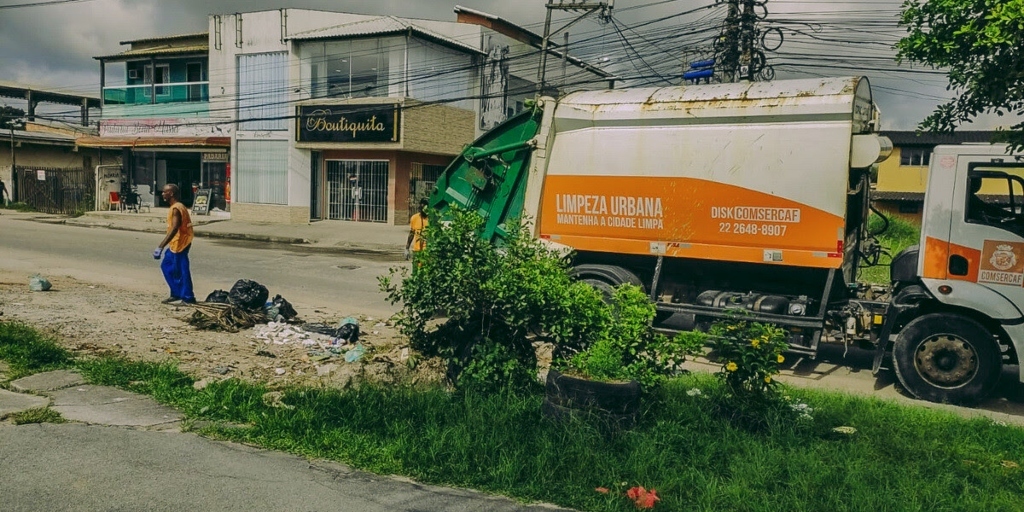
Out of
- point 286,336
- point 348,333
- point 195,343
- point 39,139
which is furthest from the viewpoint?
point 39,139

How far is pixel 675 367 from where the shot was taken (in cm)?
603

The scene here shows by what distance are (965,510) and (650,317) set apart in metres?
2.41

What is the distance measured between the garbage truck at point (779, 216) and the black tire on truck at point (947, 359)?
12mm

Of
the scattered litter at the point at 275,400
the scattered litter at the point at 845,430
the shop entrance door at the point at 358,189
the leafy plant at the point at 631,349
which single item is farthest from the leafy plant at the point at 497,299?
the shop entrance door at the point at 358,189

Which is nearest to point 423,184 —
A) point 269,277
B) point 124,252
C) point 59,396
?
point 124,252

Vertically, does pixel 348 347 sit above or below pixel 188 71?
below

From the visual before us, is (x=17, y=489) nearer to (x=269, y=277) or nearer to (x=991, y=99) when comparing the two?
(x=991, y=99)

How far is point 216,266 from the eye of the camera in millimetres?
15781

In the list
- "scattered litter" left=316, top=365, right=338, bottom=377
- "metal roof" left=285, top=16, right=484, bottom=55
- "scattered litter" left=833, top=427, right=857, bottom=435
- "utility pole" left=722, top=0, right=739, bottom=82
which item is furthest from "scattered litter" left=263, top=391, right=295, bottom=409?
"metal roof" left=285, top=16, right=484, bottom=55

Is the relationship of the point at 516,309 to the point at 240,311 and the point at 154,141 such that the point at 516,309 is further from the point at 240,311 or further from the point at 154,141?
the point at 154,141

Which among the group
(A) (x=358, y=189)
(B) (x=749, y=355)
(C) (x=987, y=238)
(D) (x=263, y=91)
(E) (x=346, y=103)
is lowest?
(B) (x=749, y=355)

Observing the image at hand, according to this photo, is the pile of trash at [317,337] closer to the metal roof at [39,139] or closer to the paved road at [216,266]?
the paved road at [216,266]

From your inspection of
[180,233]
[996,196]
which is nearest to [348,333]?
[180,233]

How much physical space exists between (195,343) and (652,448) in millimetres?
5283
